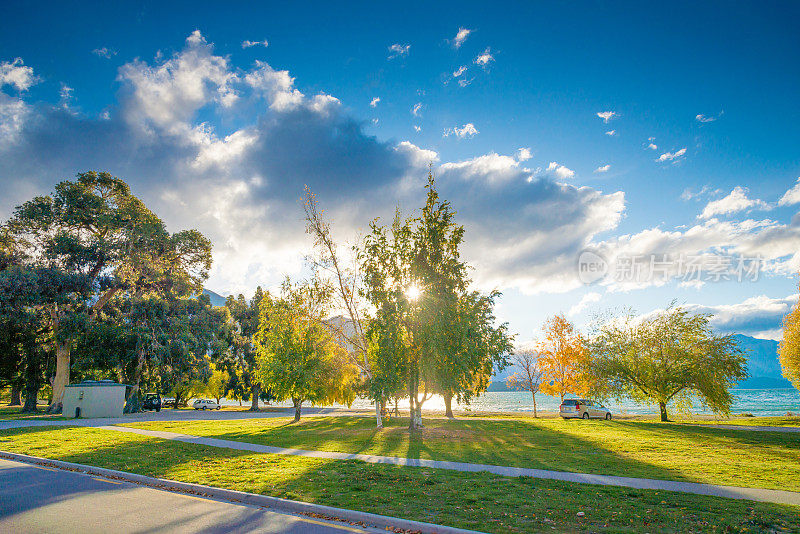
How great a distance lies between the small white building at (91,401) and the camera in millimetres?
33812

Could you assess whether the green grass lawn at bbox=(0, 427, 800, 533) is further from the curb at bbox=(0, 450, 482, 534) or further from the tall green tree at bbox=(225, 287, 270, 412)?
the tall green tree at bbox=(225, 287, 270, 412)

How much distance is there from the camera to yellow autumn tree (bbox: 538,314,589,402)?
43.5 meters

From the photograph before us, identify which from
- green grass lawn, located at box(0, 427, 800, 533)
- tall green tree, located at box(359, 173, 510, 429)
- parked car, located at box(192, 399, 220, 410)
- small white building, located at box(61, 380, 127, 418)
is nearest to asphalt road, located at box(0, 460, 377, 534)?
green grass lawn, located at box(0, 427, 800, 533)

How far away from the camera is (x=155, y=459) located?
542 inches

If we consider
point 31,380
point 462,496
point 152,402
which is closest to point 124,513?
point 462,496

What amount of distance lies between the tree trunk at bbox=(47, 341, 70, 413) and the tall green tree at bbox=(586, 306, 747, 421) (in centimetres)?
4556

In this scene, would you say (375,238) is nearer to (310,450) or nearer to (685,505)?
(310,450)

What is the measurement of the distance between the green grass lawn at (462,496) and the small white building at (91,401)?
2388 centimetres

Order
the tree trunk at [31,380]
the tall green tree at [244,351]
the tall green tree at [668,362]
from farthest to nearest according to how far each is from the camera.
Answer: the tall green tree at [244,351] → the tree trunk at [31,380] → the tall green tree at [668,362]

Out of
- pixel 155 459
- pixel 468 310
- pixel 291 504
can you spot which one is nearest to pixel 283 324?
pixel 468 310

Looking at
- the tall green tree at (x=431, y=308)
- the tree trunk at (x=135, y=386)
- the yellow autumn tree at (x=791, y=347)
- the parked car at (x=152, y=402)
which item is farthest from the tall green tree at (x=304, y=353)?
the yellow autumn tree at (x=791, y=347)

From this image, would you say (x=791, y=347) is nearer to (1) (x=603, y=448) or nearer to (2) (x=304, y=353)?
(1) (x=603, y=448)

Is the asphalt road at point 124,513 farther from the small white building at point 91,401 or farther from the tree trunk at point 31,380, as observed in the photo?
the tree trunk at point 31,380

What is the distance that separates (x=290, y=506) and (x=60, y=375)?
137 feet
